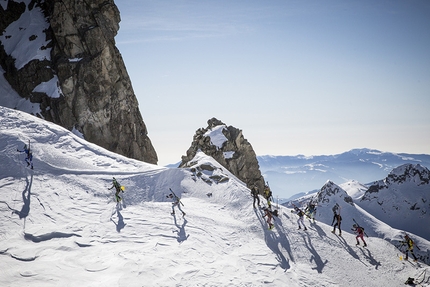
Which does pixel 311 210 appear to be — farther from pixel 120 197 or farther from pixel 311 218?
pixel 120 197

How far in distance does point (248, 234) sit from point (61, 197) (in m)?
13.3

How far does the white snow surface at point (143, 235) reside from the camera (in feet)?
41.2

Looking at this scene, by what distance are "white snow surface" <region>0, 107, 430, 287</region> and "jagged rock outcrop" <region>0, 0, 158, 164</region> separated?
74.7ft

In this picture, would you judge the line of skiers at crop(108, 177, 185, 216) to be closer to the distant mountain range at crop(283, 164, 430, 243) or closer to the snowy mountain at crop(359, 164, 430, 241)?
the distant mountain range at crop(283, 164, 430, 243)

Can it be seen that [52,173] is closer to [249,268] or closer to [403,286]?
[249,268]

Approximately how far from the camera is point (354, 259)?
1908 cm

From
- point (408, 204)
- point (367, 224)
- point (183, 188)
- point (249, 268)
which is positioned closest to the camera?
point (249, 268)

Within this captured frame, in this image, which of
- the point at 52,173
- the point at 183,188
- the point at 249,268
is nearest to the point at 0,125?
the point at 52,173

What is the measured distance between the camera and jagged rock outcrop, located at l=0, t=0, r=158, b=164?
49656 mm

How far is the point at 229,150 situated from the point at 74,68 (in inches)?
1304

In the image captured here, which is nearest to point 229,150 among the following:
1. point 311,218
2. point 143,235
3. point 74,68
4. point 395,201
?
point 311,218

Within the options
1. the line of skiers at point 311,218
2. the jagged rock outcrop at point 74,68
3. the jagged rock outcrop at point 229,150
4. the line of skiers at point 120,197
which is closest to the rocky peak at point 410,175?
the jagged rock outcrop at point 229,150

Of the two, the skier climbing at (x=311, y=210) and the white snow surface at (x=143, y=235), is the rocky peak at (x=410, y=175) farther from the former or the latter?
the white snow surface at (x=143, y=235)

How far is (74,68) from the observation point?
50.9 meters
